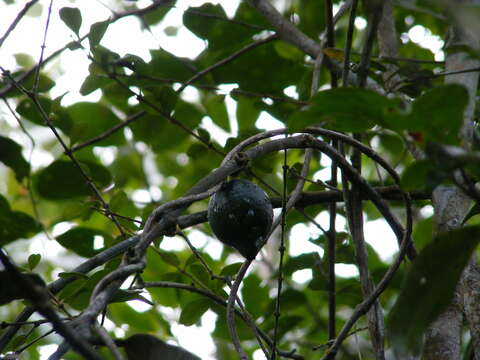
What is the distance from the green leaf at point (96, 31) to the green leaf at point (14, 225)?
0.61 metres

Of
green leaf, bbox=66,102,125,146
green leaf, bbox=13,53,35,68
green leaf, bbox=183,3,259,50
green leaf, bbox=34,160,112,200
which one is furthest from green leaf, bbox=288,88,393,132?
green leaf, bbox=13,53,35,68

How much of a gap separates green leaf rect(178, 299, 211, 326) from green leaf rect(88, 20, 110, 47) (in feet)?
2.35

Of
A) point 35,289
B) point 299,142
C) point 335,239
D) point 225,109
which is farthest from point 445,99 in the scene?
point 225,109

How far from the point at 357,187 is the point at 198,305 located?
1.66 ft

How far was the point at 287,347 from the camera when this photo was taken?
2.17 metres

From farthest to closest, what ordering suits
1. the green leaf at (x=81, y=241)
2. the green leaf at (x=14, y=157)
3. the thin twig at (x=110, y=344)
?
the green leaf at (x=14, y=157) < the green leaf at (x=81, y=241) < the thin twig at (x=110, y=344)

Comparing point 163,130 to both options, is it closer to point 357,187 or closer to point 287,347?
point 287,347

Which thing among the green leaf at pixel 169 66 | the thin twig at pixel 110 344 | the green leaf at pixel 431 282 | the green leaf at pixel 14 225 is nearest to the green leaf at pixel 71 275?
the thin twig at pixel 110 344

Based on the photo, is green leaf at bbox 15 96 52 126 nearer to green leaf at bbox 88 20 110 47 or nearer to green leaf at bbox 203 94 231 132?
green leaf at bbox 88 20 110 47

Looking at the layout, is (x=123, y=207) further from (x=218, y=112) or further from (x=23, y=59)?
(x=23, y=59)

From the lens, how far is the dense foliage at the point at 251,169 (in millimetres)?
898

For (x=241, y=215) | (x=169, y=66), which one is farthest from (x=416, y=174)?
(x=169, y=66)

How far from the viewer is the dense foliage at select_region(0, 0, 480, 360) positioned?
90cm

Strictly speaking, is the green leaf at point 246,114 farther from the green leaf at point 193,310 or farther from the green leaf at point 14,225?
the green leaf at point 193,310
